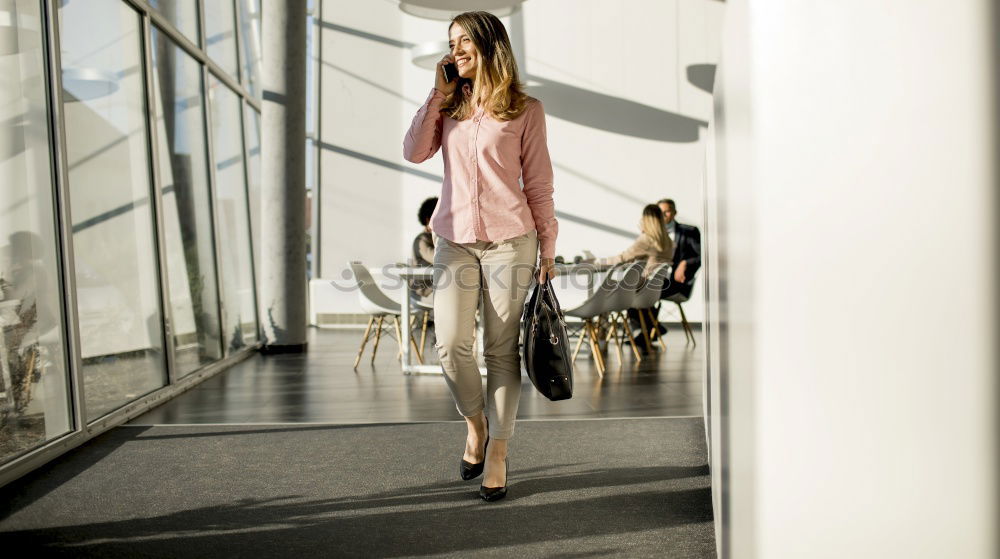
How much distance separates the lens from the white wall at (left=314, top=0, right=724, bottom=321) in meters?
11.2

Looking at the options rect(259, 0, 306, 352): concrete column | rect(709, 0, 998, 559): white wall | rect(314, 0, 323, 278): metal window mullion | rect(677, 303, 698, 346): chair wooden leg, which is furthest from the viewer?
rect(314, 0, 323, 278): metal window mullion

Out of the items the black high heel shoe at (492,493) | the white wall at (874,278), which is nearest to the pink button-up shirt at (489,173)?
A: the black high heel shoe at (492,493)

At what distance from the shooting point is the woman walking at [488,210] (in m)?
2.79

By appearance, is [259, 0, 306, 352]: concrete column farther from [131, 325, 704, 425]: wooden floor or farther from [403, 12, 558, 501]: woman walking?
[403, 12, 558, 501]: woman walking

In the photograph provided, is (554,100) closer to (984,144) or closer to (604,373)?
(604,373)

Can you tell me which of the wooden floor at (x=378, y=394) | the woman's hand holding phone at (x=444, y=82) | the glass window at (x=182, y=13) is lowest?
the wooden floor at (x=378, y=394)

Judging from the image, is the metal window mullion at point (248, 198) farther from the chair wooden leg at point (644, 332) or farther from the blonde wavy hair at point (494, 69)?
the blonde wavy hair at point (494, 69)

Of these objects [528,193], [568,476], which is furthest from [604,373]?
[528,193]

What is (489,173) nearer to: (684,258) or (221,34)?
(221,34)

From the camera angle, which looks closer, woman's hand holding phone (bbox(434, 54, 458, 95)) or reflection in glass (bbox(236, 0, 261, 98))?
woman's hand holding phone (bbox(434, 54, 458, 95))

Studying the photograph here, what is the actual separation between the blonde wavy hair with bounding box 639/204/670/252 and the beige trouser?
5.31 m

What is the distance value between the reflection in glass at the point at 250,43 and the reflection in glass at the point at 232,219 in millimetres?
634

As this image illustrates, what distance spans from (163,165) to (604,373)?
11.0ft

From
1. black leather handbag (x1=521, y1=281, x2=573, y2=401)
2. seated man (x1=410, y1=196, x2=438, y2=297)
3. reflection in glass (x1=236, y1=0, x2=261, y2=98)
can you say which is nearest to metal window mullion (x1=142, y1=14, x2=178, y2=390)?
seated man (x1=410, y1=196, x2=438, y2=297)
